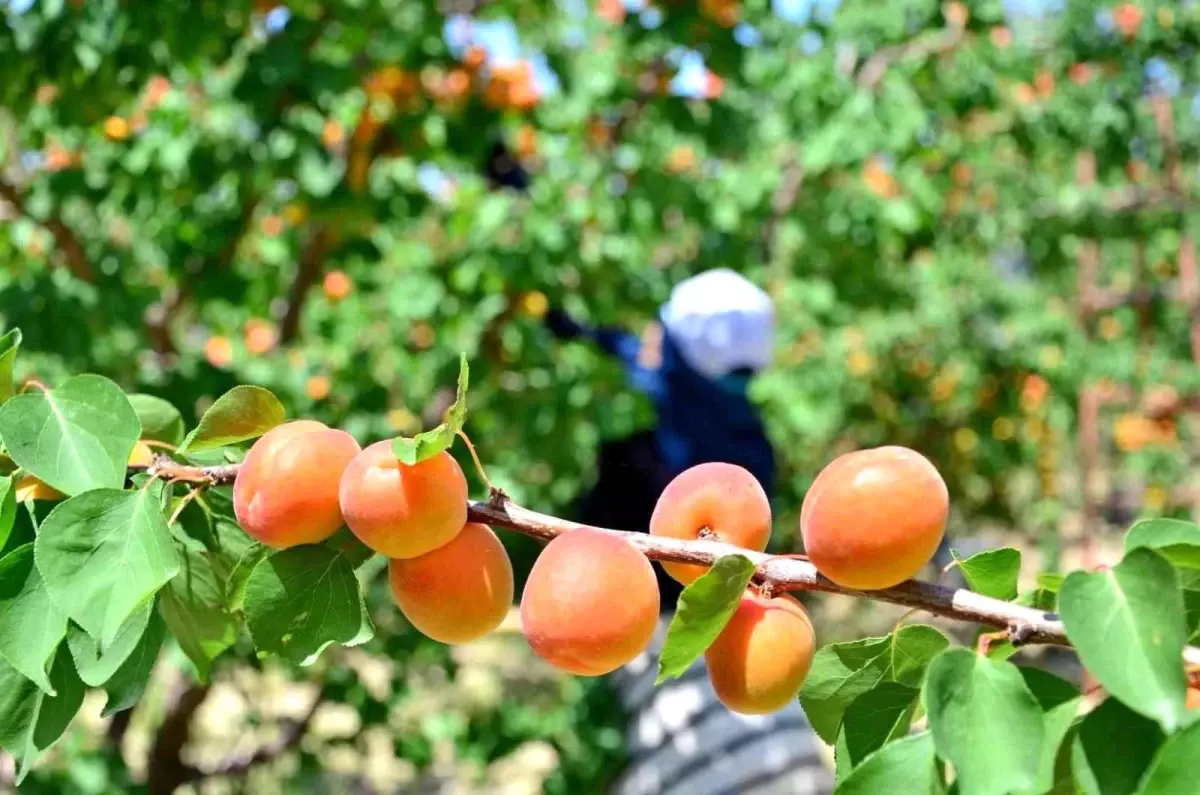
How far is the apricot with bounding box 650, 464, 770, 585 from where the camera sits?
51 cm

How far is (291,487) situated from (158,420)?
20 cm

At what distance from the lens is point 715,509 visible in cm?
51

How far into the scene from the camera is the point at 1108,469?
3.91 metres

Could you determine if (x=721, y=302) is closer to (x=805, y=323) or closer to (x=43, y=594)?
(x=805, y=323)

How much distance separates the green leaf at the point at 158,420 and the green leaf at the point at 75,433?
0.40ft

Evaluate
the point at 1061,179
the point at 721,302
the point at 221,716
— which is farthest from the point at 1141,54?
Answer: the point at 221,716

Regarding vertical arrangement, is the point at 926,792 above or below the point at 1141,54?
above

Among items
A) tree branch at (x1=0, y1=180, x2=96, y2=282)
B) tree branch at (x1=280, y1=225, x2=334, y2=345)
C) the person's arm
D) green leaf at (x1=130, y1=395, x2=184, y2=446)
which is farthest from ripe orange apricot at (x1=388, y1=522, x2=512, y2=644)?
the person's arm

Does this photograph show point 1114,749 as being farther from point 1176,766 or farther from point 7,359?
point 7,359

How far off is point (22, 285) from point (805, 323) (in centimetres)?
229

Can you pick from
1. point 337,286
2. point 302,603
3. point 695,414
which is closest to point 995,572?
point 302,603

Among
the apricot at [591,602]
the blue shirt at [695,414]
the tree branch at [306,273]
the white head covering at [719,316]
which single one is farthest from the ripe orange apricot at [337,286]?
the apricot at [591,602]

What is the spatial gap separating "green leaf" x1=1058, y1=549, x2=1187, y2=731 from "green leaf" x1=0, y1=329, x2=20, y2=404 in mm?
467

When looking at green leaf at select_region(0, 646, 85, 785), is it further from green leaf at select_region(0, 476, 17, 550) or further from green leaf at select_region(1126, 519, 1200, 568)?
green leaf at select_region(1126, 519, 1200, 568)
